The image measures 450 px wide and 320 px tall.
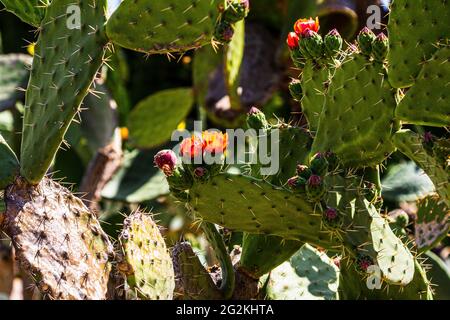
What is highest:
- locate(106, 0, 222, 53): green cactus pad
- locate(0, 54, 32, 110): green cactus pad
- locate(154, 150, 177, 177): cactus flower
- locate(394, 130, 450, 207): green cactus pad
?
locate(106, 0, 222, 53): green cactus pad

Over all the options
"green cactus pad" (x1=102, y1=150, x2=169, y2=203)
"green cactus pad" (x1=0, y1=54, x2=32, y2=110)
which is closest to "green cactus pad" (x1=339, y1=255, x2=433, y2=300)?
"green cactus pad" (x1=102, y1=150, x2=169, y2=203)

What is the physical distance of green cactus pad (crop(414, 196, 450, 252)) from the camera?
11.7 ft

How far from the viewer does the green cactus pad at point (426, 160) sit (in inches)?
108

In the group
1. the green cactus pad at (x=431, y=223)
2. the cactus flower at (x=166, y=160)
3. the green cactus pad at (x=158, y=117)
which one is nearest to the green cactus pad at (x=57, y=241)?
the cactus flower at (x=166, y=160)

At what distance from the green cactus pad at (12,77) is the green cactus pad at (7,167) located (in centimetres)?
194

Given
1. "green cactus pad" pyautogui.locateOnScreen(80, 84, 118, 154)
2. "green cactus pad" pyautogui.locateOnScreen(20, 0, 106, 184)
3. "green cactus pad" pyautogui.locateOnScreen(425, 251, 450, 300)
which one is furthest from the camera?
"green cactus pad" pyautogui.locateOnScreen(80, 84, 118, 154)

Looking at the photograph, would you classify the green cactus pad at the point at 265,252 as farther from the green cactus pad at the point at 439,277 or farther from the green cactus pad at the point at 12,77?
the green cactus pad at the point at 12,77

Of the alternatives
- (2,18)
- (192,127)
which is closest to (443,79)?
(192,127)

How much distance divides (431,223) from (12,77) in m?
2.08

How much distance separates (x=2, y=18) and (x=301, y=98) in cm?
293

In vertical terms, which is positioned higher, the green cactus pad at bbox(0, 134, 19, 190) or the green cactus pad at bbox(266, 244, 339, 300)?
the green cactus pad at bbox(0, 134, 19, 190)

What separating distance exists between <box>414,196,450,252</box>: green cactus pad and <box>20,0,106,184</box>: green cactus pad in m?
1.43

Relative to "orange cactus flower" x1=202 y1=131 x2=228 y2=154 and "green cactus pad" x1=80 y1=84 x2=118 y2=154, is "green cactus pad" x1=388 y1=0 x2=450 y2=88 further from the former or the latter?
"green cactus pad" x1=80 y1=84 x2=118 y2=154

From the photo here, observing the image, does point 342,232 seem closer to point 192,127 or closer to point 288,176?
point 288,176
